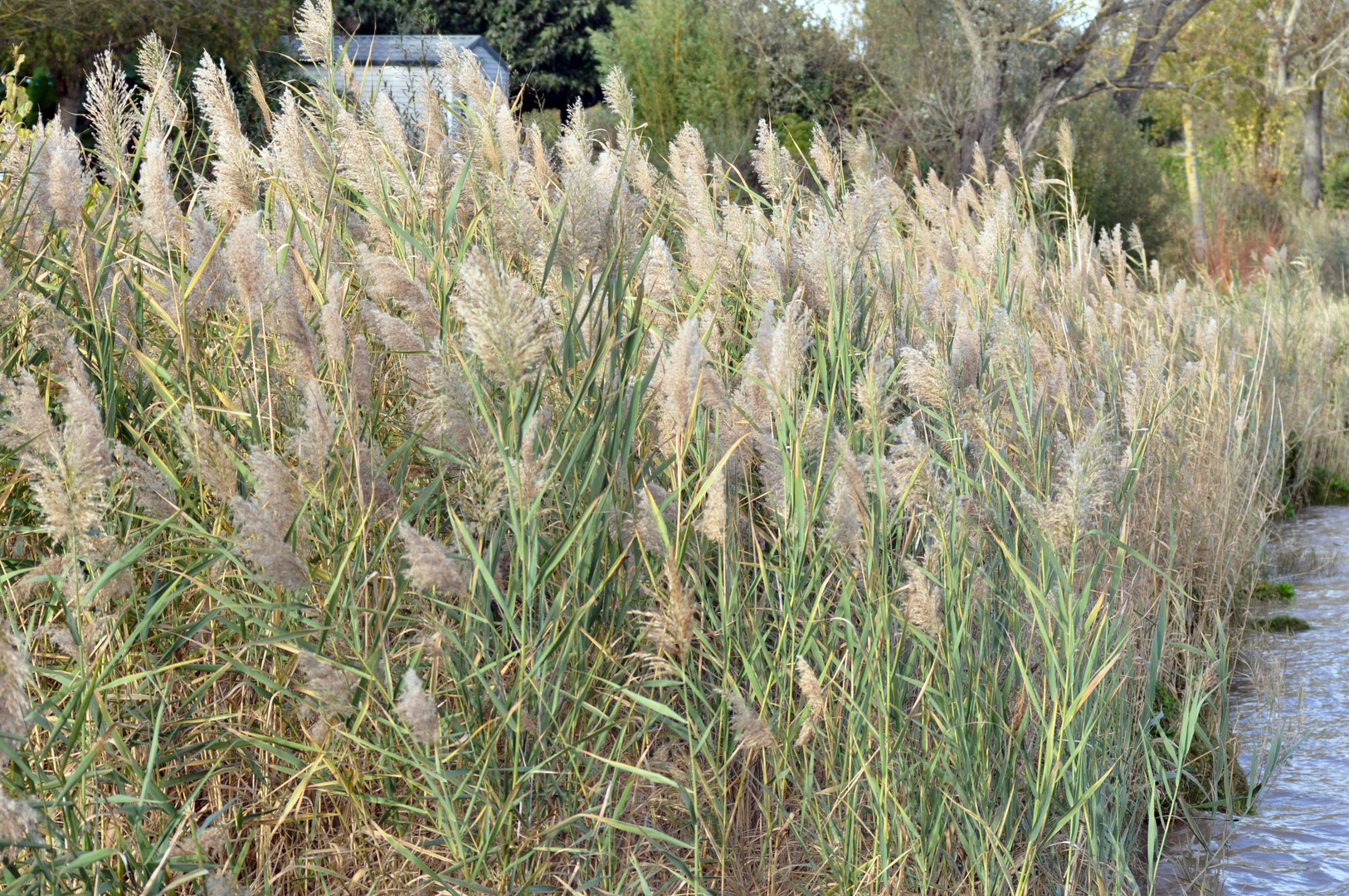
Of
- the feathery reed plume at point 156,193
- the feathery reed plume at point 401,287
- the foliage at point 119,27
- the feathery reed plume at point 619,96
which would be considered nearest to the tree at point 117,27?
the foliage at point 119,27

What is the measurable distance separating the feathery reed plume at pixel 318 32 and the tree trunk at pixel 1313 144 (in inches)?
796

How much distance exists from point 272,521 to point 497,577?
415 millimetres

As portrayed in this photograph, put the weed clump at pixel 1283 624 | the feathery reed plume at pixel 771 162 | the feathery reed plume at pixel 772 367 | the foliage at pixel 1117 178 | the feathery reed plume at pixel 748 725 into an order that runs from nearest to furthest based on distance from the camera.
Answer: the feathery reed plume at pixel 748 725 → the feathery reed plume at pixel 772 367 → the feathery reed plume at pixel 771 162 → the weed clump at pixel 1283 624 → the foliage at pixel 1117 178

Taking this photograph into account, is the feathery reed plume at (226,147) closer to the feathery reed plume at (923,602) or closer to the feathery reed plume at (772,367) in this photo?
the feathery reed plume at (772,367)

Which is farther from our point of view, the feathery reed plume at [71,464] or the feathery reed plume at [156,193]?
the feathery reed plume at [156,193]

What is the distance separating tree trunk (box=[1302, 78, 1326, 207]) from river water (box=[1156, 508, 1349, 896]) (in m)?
17.8

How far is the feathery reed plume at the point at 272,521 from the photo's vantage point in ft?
4.07

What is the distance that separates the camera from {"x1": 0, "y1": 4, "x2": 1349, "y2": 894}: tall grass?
1398 millimetres

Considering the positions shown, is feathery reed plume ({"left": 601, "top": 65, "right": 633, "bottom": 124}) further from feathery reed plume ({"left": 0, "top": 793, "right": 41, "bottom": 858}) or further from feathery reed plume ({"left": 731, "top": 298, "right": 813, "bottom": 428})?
feathery reed plume ({"left": 0, "top": 793, "right": 41, "bottom": 858})

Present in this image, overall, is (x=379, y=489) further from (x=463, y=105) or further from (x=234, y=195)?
(x=463, y=105)

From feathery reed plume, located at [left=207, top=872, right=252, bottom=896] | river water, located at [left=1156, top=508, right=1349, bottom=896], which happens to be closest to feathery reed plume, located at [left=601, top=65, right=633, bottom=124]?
feathery reed plume, located at [left=207, top=872, right=252, bottom=896]

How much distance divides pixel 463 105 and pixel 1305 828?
2.50 m

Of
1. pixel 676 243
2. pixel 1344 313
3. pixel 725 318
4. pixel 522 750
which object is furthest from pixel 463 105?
pixel 1344 313

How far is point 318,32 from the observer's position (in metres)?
2.09
